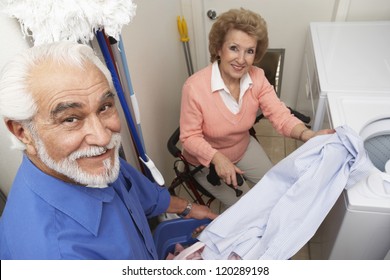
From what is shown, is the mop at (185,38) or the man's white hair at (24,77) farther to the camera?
the mop at (185,38)

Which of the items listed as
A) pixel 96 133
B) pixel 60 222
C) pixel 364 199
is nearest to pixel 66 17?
pixel 96 133

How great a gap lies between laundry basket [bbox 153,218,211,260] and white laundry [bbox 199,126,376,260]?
260mm

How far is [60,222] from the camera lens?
78cm

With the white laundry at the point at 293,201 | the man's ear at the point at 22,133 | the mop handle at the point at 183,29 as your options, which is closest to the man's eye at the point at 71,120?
the man's ear at the point at 22,133

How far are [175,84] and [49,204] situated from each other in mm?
1451

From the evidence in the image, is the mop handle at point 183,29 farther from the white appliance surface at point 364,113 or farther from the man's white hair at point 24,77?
the man's white hair at point 24,77

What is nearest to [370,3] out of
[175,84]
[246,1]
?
[246,1]

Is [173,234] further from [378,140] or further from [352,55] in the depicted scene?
[352,55]

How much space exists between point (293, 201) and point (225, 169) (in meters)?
0.37

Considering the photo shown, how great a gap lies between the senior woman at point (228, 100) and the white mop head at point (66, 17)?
668 mm

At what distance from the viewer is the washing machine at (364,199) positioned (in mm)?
1049

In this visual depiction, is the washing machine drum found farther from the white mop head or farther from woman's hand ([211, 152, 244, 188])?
the white mop head

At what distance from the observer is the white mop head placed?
0.77 metres

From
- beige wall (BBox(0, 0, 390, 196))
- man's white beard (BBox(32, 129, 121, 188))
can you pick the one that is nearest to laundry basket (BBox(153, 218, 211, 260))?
beige wall (BBox(0, 0, 390, 196))
